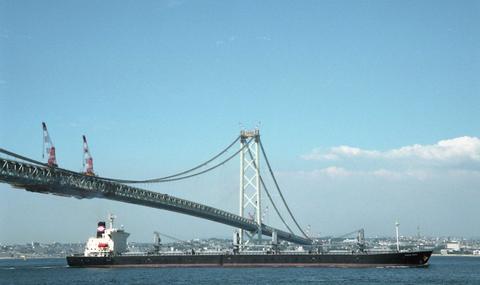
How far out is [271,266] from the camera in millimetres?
76375

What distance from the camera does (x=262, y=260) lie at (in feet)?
253

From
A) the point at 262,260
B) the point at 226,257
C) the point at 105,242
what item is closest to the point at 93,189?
the point at 105,242

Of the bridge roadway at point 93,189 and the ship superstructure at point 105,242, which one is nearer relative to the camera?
the bridge roadway at point 93,189

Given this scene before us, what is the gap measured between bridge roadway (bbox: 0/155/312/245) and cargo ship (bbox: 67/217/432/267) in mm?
6167

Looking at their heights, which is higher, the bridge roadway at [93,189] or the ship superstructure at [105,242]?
the bridge roadway at [93,189]

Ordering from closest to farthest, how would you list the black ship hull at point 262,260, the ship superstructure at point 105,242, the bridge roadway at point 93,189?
the bridge roadway at point 93,189, the black ship hull at point 262,260, the ship superstructure at point 105,242

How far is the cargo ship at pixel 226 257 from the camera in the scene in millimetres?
70562

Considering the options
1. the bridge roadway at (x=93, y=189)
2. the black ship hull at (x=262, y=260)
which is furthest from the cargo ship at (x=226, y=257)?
the bridge roadway at (x=93, y=189)

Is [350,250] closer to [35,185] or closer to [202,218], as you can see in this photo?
[202,218]

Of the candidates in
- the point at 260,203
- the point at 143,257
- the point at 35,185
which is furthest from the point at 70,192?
the point at 260,203

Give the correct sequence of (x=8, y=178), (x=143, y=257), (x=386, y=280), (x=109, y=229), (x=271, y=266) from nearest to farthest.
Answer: (x=386, y=280), (x=8, y=178), (x=271, y=266), (x=143, y=257), (x=109, y=229)

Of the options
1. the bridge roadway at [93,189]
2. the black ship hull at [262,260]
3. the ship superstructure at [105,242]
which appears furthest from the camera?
the ship superstructure at [105,242]

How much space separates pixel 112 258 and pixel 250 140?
109 ft

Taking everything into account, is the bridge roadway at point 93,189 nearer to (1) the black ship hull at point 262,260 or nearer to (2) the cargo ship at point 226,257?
(2) the cargo ship at point 226,257
